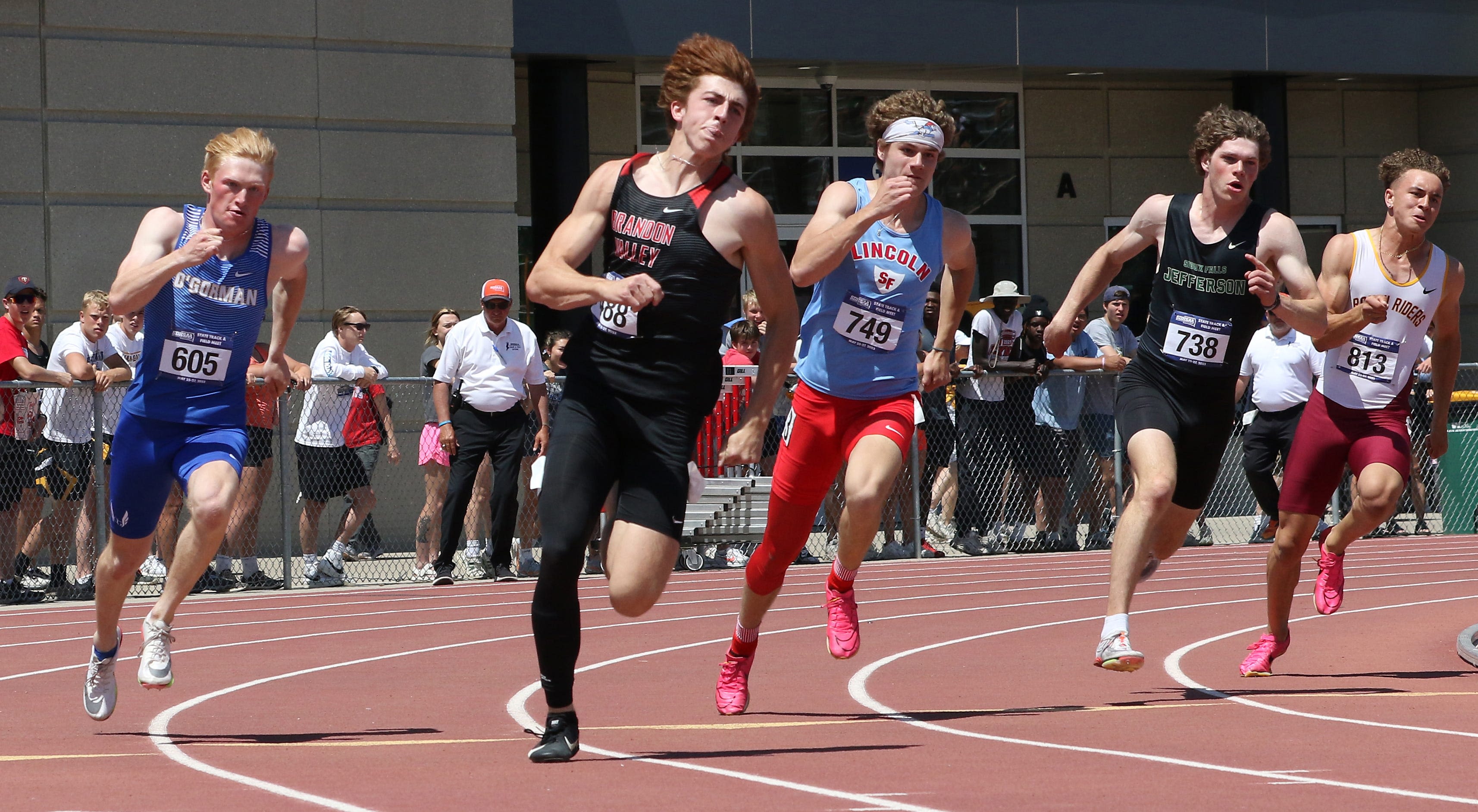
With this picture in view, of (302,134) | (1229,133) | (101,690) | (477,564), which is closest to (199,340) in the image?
(101,690)

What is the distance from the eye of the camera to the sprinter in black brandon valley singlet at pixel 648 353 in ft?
19.7

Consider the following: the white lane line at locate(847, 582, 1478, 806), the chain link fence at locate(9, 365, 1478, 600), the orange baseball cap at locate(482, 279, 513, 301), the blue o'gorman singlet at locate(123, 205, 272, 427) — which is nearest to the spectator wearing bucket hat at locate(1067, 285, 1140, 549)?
the chain link fence at locate(9, 365, 1478, 600)

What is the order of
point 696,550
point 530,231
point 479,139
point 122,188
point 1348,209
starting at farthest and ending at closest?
point 1348,209
point 530,231
point 479,139
point 122,188
point 696,550

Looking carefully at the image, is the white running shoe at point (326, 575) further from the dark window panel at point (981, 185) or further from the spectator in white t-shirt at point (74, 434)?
the dark window panel at point (981, 185)

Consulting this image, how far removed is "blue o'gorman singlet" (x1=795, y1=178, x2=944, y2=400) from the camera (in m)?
7.51

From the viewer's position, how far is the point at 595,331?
20.3 ft

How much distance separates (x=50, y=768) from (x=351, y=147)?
11776 millimetres

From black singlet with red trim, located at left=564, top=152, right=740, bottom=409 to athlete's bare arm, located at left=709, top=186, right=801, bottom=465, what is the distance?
11 centimetres

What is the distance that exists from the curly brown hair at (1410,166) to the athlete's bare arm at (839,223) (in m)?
2.45

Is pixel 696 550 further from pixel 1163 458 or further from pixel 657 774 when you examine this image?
pixel 657 774

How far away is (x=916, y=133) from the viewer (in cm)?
738

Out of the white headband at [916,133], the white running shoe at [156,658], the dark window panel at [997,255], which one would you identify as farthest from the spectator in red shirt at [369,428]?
the dark window panel at [997,255]

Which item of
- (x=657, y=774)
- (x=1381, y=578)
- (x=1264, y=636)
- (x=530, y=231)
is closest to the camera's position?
(x=657, y=774)

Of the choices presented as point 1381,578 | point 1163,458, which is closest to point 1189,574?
point 1381,578
